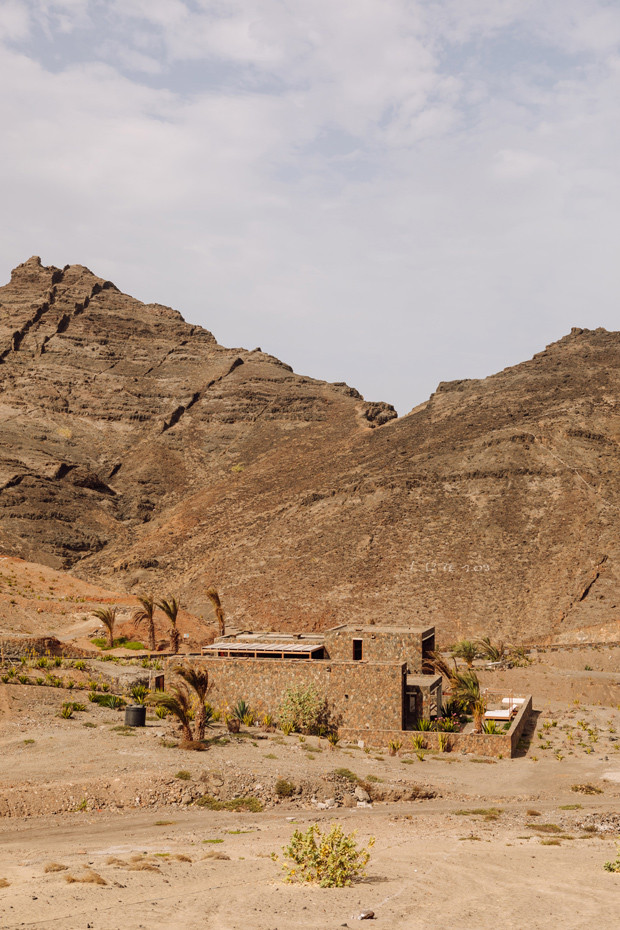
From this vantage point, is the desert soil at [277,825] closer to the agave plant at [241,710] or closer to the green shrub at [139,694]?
the agave plant at [241,710]

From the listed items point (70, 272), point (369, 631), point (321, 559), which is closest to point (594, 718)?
point (369, 631)

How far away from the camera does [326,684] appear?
33.7 m

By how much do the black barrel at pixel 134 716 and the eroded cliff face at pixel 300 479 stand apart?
32.8 meters

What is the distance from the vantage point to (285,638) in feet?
136

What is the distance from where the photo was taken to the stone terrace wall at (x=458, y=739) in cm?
3127

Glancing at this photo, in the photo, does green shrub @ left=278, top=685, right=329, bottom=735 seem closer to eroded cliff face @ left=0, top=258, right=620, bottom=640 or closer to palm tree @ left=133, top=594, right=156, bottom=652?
palm tree @ left=133, top=594, right=156, bottom=652

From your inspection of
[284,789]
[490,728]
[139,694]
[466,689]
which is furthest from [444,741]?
[139,694]

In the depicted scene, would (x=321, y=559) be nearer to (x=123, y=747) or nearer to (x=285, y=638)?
(x=285, y=638)

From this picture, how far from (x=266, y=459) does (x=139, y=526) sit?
16568mm

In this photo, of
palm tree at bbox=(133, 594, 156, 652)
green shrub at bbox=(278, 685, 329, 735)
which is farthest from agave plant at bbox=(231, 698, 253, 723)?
palm tree at bbox=(133, 594, 156, 652)

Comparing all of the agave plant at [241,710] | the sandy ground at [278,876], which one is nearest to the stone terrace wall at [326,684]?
the agave plant at [241,710]

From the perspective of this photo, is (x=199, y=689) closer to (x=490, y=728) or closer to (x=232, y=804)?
(x=232, y=804)

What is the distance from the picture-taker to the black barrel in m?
30.2

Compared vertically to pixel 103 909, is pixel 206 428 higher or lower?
higher
